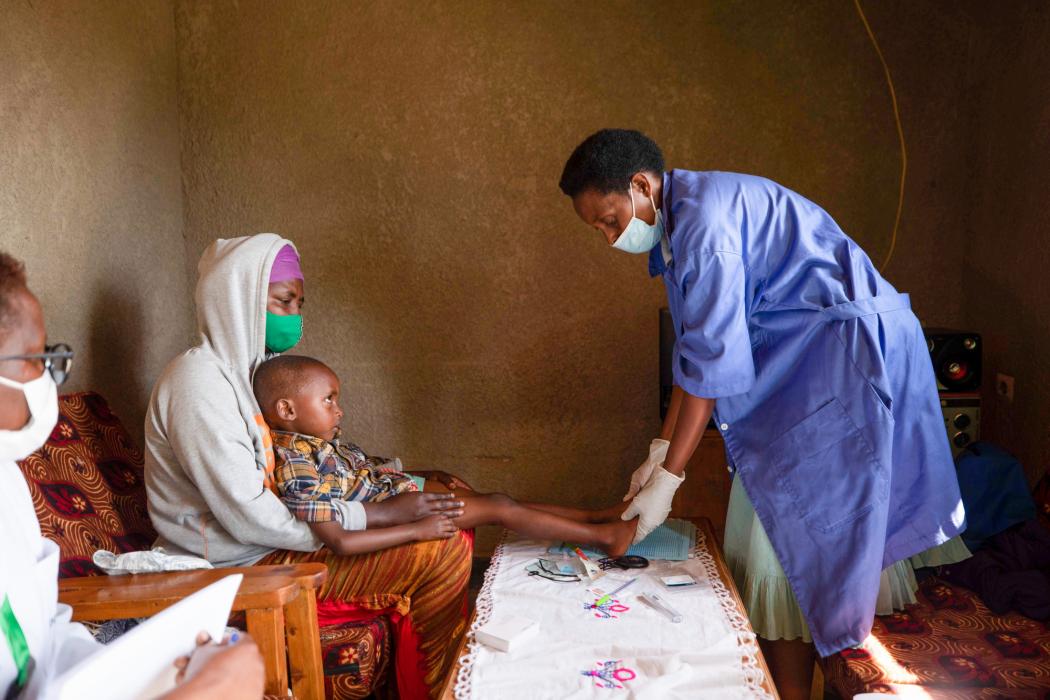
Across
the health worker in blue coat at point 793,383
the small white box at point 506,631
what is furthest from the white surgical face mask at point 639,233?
the small white box at point 506,631

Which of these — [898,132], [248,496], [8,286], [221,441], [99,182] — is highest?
[898,132]

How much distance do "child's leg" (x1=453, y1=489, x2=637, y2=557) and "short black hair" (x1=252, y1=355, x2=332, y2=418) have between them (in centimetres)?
55

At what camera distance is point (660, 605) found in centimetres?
176

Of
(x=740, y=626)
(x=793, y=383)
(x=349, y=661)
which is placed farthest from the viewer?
(x=793, y=383)

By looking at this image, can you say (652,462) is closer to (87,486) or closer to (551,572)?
(551,572)

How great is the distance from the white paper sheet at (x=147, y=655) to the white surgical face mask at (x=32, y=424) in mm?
299

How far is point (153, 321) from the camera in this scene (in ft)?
9.57

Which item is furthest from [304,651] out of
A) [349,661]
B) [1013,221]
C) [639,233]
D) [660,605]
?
[1013,221]

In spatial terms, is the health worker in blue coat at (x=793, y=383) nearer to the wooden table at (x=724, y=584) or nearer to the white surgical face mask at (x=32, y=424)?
the wooden table at (x=724, y=584)

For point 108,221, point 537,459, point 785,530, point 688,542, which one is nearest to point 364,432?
point 537,459

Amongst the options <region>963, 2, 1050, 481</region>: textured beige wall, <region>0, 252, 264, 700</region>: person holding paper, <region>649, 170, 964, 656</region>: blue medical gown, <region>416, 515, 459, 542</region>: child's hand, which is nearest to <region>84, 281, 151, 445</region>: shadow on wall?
<region>416, 515, 459, 542</region>: child's hand

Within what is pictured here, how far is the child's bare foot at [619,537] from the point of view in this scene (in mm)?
2076

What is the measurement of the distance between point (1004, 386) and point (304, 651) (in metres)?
2.40

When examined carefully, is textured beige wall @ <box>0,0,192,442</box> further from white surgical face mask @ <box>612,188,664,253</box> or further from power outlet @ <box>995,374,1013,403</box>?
power outlet @ <box>995,374,1013,403</box>
